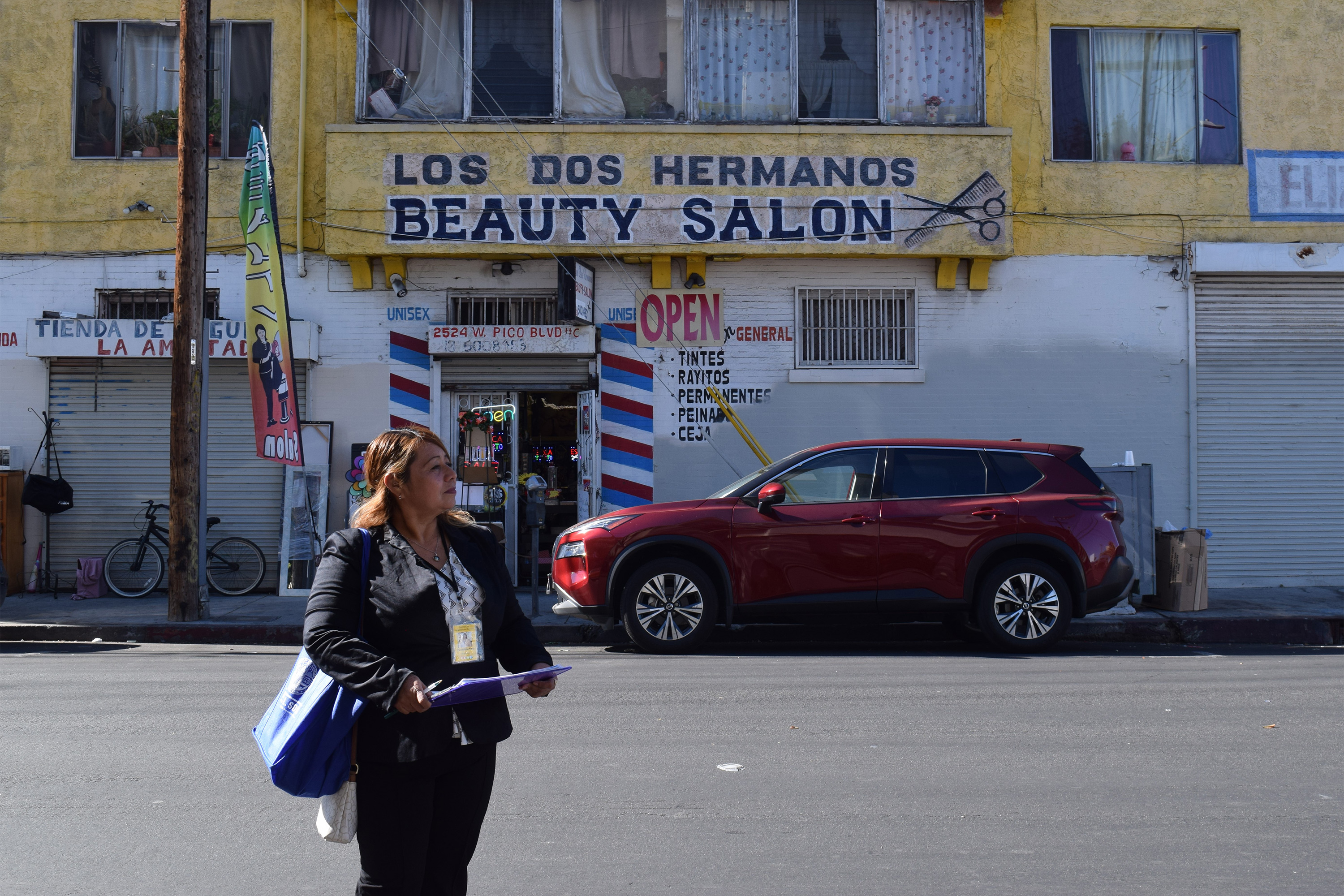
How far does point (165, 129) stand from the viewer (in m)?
14.7

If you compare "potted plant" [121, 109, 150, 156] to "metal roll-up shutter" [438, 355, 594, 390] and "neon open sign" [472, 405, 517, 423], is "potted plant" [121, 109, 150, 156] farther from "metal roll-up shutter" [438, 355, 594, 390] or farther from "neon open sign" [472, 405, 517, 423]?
"neon open sign" [472, 405, 517, 423]

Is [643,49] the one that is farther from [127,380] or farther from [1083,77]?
[127,380]

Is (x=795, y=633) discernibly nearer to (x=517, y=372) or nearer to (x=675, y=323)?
(x=675, y=323)

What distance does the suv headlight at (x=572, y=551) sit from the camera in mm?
10176

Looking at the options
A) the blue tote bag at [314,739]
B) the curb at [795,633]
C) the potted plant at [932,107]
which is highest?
the potted plant at [932,107]

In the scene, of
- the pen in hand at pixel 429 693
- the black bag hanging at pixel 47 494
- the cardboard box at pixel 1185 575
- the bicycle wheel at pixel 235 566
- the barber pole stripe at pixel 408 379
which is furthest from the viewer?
the barber pole stripe at pixel 408 379

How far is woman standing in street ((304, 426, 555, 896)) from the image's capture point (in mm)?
3100

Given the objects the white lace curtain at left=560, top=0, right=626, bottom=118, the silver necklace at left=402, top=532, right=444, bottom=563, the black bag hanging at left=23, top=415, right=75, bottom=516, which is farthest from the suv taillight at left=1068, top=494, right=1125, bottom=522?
the black bag hanging at left=23, top=415, right=75, bottom=516

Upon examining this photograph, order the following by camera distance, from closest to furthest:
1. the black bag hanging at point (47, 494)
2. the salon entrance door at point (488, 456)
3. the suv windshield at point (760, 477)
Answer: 1. the suv windshield at point (760, 477)
2. the salon entrance door at point (488, 456)
3. the black bag hanging at point (47, 494)

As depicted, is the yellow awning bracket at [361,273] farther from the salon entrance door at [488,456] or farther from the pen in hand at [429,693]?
the pen in hand at [429,693]

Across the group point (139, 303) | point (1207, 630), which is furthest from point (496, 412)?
point (1207, 630)

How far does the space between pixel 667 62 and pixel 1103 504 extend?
25.5 feet

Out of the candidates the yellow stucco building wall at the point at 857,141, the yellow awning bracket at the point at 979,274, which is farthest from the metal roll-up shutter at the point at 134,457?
the yellow awning bracket at the point at 979,274

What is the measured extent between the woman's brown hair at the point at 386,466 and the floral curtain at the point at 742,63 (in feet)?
38.7
